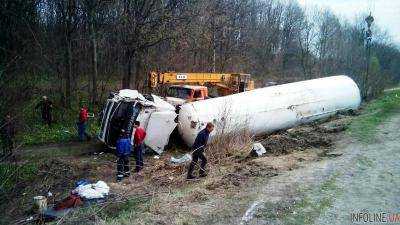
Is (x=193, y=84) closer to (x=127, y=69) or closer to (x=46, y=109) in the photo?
(x=127, y=69)

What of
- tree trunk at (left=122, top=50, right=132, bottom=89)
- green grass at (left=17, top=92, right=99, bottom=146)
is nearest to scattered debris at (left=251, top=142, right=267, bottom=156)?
green grass at (left=17, top=92, right=99, bottom=146)

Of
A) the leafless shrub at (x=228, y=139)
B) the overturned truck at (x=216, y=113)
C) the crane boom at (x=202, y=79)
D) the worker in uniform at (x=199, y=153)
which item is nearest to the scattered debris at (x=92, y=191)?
the worker in uniform at (x=199, y=153)

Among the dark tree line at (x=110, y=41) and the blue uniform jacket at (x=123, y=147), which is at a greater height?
the dark tree line at (x=110, y=41)

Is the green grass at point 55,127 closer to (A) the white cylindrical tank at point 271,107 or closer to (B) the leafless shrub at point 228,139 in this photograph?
(A) the white cylindrical tank at point 271,107

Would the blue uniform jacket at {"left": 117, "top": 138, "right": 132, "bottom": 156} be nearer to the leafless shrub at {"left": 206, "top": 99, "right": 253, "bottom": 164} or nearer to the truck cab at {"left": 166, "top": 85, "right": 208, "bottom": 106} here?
the leafless shrub at {"left": 206, "top": 99, "right": 253, "bottom": 164}

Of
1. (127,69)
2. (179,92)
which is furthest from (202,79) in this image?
(127,69)

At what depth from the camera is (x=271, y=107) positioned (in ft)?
56.4

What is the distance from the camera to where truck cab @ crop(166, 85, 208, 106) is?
17.5 m

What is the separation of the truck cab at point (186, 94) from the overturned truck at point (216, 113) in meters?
1.38

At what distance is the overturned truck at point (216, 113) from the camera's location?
585 inches

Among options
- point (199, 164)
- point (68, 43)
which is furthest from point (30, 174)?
point (68, 43)

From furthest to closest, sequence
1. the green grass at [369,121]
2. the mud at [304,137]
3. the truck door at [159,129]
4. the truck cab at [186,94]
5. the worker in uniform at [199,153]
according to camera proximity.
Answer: the truck cab at [186,94]
the green grass at [369,121]
the truck door at [159,129]
the mud at [304,137]
the worker in uniform at [199,153]

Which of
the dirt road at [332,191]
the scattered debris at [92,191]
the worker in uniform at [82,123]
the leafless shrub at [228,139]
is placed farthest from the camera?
the worker in uniform at [82,123]

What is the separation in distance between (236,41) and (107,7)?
17.0 meters
